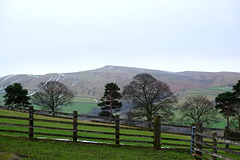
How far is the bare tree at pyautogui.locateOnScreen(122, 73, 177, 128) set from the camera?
4925 centimetres

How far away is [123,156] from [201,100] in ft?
184

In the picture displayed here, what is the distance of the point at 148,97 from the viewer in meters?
50.8

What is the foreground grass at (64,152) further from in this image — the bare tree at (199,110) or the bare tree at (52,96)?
the bare tree at (52,96)

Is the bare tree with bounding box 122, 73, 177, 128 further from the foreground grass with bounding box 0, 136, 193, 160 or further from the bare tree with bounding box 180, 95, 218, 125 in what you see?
the foreground grass with bounding box 0, 136, 193, 160

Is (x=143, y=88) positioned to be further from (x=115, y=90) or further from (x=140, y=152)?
(x=140, y=152)

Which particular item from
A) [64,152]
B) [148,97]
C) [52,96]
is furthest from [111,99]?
[64,152]

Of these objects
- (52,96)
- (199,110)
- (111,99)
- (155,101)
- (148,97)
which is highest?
(148,97)

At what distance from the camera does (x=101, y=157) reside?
35.1 ft

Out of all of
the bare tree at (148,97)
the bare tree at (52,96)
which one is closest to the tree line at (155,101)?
the bare tree at (148,97)

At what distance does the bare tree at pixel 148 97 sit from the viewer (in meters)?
49.2

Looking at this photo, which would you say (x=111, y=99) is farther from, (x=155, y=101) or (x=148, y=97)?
(x=155, y=101)

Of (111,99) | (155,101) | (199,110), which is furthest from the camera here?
(199,110)

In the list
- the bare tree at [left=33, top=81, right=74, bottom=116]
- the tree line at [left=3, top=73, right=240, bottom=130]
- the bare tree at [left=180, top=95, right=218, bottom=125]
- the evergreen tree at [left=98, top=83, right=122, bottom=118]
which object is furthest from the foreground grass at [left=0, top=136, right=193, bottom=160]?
the bare tree at [left=33, top=81, right=74, bottom=116]

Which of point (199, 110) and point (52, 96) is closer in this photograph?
point (199, 110)
